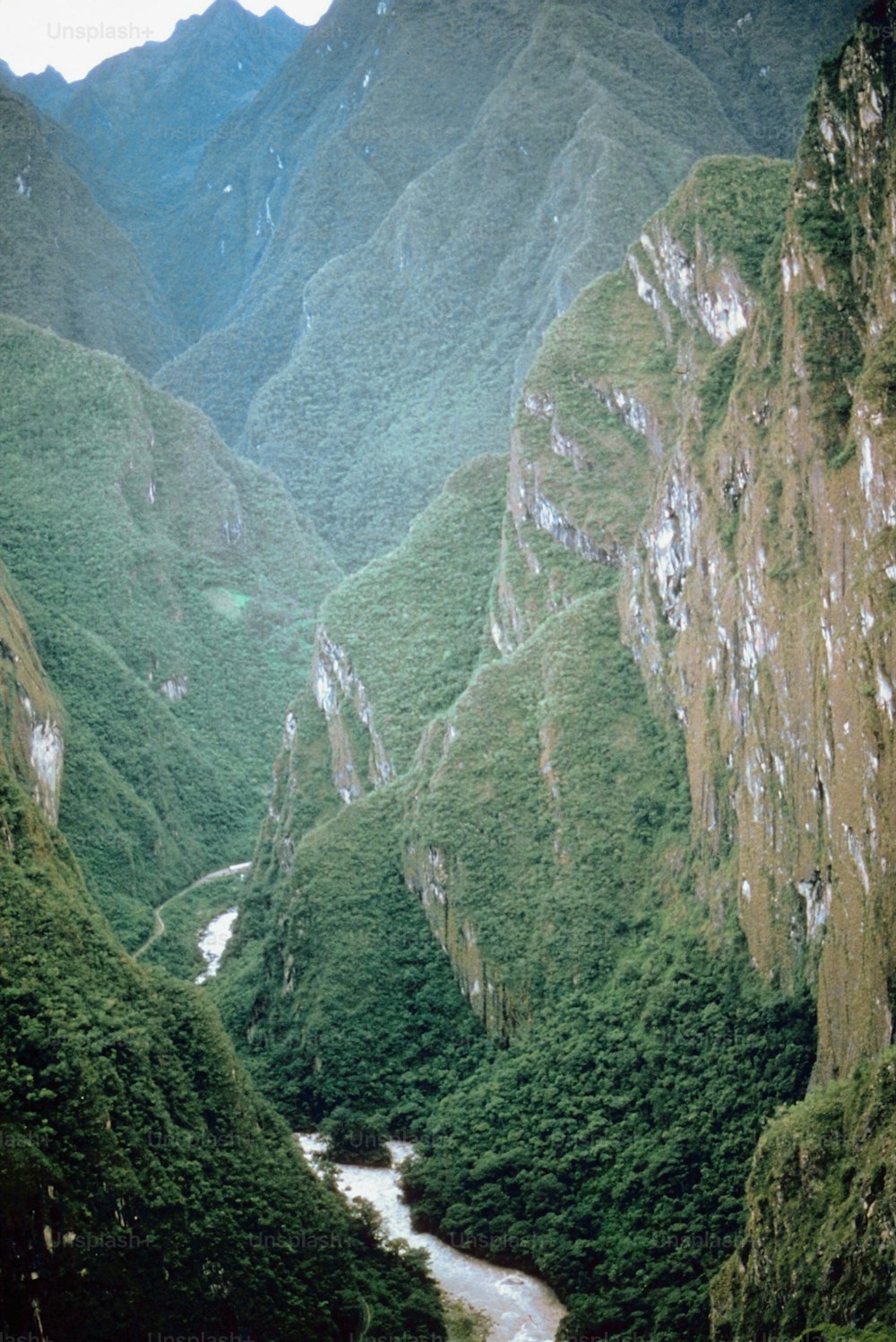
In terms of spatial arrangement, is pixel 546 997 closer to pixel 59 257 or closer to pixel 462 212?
pixel 462 212

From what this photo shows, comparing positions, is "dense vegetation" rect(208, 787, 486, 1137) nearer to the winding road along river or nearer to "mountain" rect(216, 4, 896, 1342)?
"mountain" rect(216, 4, 896, 1342)

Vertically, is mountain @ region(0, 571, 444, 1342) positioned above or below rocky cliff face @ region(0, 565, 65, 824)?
below

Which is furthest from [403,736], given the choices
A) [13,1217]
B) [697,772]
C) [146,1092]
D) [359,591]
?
[13,1217]

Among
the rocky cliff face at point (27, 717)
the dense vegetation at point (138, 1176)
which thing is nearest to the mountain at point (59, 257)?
the rocky cliff face at point (27, 717)

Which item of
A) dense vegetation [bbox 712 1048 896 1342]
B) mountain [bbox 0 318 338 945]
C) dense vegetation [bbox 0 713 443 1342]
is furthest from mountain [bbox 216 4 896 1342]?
mountain [bbox 0 318 338 945]

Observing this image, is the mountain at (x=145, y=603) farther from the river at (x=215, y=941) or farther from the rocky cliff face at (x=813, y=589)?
the rocky cliff face at (x=813, y=589)

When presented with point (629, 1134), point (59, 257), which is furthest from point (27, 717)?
point (59, 257)

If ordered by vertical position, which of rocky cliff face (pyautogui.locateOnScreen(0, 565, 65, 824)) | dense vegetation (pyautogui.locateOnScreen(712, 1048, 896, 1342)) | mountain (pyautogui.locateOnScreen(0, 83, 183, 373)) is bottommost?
dense vegetation (pyautogui.locateOnScreen(712, 1048, 896, 1342))

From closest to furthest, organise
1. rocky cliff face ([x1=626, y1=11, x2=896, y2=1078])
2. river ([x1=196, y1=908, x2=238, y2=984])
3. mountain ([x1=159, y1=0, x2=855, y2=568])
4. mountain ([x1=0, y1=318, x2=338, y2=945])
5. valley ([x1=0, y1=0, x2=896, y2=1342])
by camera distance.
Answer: valley ([x1=0, y1=0, x2=896, y2=1342]) → rocky cliff face ([x1=626, y1=11, x2=896, y2=1078]) → river ([x1=196, y1=908, x2=238, y2=984]) → mountain ([x1=0, y1=318, x2=338, y2=945]) → mountain ([x1=159, y1=0, x2=855, y2=568])
